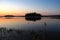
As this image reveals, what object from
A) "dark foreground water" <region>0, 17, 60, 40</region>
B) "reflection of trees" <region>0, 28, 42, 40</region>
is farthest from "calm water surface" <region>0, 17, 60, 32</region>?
"reflection of trees" <region>0, 28, 42, 40</region>

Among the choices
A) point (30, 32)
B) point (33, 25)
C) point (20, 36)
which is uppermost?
point (20, 36)

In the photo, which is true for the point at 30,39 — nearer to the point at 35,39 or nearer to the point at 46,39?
the point at 35,39

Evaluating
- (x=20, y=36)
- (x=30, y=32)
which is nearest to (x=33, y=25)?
(x=30, y=32)

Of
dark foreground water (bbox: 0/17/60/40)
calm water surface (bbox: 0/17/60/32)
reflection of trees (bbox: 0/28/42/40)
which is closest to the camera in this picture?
reflection of trees (bbox: 0/28/42/40)

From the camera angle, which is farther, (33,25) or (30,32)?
(33,25)

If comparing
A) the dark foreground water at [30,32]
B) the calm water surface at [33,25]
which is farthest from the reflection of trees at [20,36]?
the calm water surface at [33,25]

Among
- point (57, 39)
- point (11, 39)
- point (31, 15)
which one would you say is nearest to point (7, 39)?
point (11, 39)

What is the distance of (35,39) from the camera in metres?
12.3

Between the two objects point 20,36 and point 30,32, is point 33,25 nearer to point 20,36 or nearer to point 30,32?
point 30,32

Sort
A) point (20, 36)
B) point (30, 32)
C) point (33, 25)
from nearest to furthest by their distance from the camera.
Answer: point (20, 36), point (30, 32), point (33, 25)

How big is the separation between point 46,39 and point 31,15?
71839 millimetres

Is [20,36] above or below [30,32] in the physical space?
above

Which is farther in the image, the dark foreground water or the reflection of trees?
the dark foreground water

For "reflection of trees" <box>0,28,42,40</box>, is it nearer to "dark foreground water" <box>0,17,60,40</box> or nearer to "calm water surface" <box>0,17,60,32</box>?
"dark foreground water" <box>0,17,60,40</box>
